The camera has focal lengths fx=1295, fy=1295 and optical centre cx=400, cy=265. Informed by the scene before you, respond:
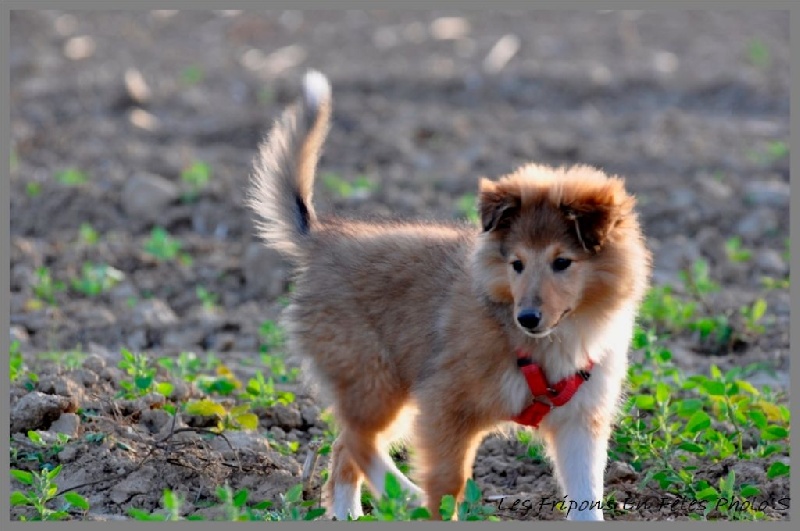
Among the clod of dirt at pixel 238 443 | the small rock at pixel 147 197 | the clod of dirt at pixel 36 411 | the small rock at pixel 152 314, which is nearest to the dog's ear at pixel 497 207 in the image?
the clod of dirt at pixel 238 443

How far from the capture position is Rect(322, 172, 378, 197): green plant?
38.7 feet

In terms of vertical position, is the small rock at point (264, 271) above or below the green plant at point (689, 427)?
above

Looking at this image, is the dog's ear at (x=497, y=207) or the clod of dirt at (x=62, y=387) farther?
the clod of dirt at (x=62, y=387)

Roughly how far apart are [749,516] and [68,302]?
212 inches

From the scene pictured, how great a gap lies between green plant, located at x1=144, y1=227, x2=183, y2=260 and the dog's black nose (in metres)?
5.46

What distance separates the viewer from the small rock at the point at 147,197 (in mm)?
11484

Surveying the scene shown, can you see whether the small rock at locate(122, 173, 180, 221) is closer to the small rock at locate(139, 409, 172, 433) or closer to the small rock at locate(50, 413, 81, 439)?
the small rock at locate(139, 409, 172, 433)

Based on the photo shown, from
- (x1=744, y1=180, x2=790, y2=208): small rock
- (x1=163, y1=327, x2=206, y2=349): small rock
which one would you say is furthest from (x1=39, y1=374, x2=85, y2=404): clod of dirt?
(x1=744, y1=180, x2=790, y2=208): small rock

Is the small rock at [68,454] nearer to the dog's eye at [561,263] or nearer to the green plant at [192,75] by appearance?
the dog's eye at [561,263]

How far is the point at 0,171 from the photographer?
10.7m

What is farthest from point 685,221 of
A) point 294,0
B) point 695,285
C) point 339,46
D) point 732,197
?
point 339,46

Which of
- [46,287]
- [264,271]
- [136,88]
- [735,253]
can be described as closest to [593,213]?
[264,271]

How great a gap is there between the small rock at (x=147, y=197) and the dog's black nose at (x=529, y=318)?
263 inches

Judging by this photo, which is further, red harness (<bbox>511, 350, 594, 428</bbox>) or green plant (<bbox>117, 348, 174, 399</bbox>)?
green plant (<bbox>117, 348, 174, 399</bbox>)
